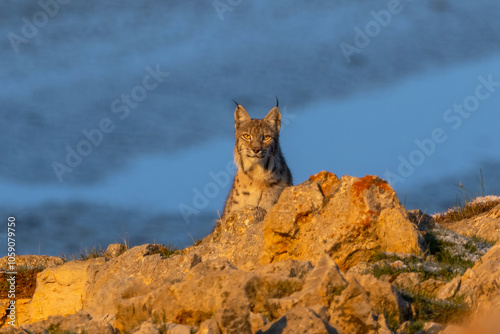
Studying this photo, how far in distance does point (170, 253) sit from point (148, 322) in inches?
272

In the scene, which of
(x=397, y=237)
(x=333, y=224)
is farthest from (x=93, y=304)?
(x=397, y=237)

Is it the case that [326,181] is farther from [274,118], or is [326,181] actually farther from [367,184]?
[274,118]

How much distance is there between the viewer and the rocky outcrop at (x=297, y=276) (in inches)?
295

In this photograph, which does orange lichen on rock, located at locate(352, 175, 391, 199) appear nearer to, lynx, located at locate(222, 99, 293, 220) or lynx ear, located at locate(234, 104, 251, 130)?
lynx, located at locate(222, 99, 293, 220)

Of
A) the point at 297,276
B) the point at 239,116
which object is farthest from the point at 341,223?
the point at 239,116

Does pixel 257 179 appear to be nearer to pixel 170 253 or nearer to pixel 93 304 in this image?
pixel 170 253

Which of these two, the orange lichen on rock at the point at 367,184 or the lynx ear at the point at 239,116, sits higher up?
the lynx ear at the point at 239,116

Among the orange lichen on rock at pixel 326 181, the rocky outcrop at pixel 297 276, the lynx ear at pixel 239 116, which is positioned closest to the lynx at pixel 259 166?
the lynx ear at pixel 239 116

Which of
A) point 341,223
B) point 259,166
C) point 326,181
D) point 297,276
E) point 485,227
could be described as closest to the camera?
Result: point 297,276

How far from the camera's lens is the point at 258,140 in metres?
17.5

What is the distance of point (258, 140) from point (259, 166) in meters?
0.66

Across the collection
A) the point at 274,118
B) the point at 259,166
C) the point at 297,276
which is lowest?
the point at 297,276

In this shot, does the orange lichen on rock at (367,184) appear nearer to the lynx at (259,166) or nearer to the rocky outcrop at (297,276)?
the rocky outcrop at (297,276)

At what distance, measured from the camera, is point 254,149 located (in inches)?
681
